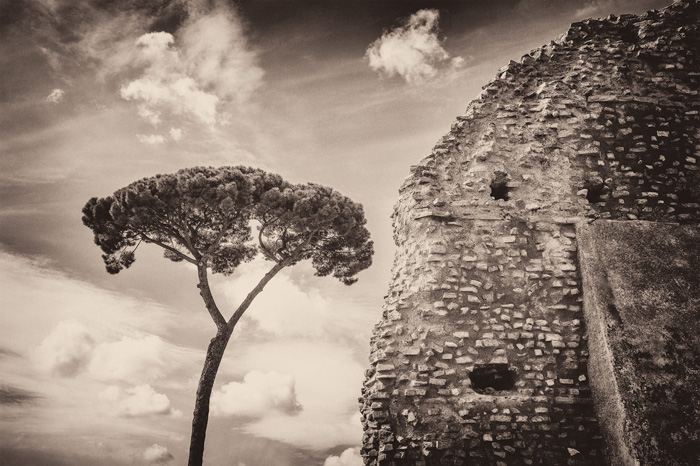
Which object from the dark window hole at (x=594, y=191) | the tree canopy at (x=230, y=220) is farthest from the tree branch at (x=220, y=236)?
the dark window hole at (x=594, y=191)

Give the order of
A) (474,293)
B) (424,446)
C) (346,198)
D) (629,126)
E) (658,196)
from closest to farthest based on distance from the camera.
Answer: (424,446), (474,293), (658,196), (629,126), (346,198)

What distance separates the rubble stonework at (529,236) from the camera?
3.99m

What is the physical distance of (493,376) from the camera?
434cm

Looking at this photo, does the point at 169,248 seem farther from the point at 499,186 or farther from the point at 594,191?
the point at 594,191

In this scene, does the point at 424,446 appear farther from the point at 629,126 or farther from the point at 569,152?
the point at 629,126

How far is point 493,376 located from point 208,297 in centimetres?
804

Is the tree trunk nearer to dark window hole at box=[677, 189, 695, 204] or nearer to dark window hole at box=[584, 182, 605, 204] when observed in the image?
dark window hole at box=[584, 182, 605, 204]

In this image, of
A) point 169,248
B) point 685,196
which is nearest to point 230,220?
point 169,248

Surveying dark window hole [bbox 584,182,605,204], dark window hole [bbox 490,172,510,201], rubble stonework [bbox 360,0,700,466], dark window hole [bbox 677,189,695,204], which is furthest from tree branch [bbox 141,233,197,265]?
dark window hole [bbox 677,189,695,204]

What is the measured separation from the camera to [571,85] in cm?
556

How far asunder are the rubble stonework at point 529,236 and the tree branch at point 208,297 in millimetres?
6466

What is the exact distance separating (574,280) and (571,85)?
2780 mm

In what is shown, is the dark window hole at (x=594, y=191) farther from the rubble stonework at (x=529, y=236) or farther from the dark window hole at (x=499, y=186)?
the dark window hole at (x=499, y=186)

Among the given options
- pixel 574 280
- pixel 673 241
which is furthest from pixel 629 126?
pixel 574 280
